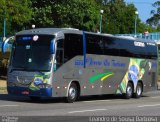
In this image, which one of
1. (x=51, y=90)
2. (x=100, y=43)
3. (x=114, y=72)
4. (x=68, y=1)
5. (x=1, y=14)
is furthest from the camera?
(x=68, y=1)

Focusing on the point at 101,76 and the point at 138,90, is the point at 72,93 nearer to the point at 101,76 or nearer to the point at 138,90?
the point at 101,76

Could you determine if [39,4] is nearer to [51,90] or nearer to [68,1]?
[68,1]

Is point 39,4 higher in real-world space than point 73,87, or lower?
higher

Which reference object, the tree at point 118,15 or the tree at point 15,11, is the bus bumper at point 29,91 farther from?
the tree at point 118,15

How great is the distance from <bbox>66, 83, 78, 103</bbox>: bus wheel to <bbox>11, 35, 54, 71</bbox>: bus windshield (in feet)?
6.46

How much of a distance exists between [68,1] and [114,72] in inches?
1499

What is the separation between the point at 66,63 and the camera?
77.3 ft

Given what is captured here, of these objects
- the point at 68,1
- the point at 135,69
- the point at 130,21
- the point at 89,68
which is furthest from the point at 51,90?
the point at 130,21

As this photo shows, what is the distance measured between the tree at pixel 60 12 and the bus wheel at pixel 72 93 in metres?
39.7

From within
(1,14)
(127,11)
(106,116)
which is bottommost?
(106,116)

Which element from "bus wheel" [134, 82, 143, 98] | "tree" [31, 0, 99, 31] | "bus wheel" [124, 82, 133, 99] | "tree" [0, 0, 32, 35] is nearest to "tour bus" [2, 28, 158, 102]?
"bus wheel" [124, 82, 133, 99]

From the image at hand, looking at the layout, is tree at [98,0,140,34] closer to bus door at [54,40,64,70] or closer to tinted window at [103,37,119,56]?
tinted window at [103,37,119,56]

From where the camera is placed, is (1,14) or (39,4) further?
(39,4)

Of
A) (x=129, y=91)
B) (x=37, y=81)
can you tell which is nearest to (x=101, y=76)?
(x=129, y=91)
